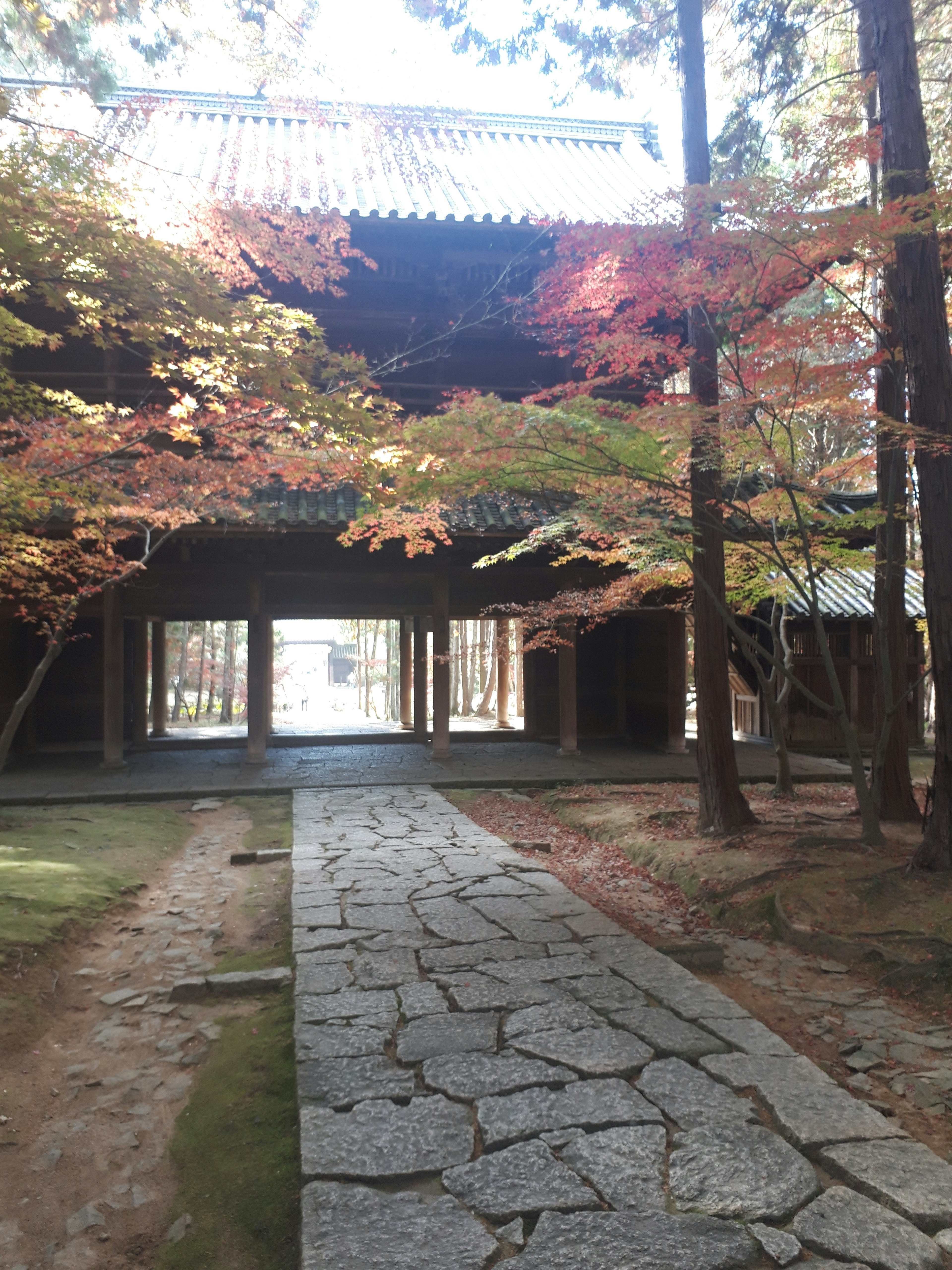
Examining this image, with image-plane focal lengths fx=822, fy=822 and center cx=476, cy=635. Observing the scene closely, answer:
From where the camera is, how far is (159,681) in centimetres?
1591

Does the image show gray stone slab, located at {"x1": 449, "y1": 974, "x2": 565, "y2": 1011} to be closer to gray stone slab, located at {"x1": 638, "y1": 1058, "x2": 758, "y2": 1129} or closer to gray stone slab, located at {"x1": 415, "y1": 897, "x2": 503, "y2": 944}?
gray stone slab, located at {"x1": 415, "y1": 897, "x2": 503, "y2": 944}

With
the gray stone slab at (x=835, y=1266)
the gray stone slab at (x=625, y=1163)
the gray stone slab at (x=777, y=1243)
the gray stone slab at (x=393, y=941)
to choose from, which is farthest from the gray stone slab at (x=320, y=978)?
the gray stone slab at (x=835, y=1266)

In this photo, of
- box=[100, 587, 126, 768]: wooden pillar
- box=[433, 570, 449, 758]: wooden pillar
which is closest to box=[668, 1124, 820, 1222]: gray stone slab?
box=[433, 570, 449, 758]: wooden pillar

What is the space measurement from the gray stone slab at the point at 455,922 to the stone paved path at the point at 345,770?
4.97 m

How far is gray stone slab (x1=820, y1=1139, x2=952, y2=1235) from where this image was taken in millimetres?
2412

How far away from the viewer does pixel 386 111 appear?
837 centimetres

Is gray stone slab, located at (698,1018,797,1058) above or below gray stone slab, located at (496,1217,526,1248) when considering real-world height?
above

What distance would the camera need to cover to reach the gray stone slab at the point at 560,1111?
2.82 m

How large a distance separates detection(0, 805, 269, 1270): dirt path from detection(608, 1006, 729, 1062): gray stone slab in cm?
190

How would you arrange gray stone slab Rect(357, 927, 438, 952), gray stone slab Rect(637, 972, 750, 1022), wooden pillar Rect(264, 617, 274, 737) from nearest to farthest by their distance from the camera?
gray stone slab Rect(637, 972, 750, 1022) → gray stone slab Rect(357, 927, 438, 952) → wooden pillar Rect(264, 617, 274, 737)

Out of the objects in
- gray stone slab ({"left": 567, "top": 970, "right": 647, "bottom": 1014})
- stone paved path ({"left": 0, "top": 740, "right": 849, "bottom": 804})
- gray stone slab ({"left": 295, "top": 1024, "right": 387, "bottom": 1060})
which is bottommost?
Answer: gray stone slab ({"left": 295, "top": 1024, "right": 387, "bottom": 1060})

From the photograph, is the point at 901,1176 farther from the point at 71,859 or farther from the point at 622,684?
the point at 622,684

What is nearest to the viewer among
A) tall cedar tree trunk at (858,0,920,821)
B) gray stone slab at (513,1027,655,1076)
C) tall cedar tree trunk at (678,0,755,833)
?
gray stone slab at (513,1027,655,1076)

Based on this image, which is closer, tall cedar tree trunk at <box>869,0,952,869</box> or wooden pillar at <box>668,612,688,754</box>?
tall cedar tree trunk at <box>869,0,952,869</box>
